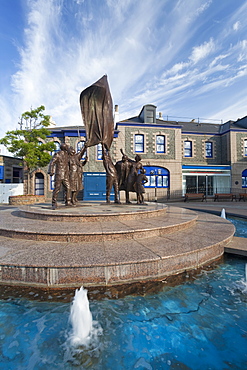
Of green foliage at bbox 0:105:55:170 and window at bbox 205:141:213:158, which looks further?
window at bbox 205:141:213:158

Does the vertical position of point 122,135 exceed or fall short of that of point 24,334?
it exceeds it

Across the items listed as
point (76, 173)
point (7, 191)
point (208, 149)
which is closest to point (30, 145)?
point (7, 191)

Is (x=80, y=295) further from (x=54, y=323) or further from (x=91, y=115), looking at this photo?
(x=91, y=115)

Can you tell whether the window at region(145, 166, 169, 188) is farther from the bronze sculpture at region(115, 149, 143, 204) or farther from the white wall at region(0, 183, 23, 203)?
the white wall at region(0, 183, 23, 203)

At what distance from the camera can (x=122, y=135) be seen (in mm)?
23516

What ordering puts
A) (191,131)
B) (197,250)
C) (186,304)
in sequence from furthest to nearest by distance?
(191,131) → (197,250) → (186,304)

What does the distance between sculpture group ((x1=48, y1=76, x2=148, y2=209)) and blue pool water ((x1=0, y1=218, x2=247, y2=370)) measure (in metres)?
5.42

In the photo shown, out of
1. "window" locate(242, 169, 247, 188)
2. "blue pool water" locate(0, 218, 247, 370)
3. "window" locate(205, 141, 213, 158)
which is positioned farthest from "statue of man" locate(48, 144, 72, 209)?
"window" locate(242, 169, 247, 188)

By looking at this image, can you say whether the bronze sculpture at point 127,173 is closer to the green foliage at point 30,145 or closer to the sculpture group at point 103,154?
the sculpture group at point 103,154

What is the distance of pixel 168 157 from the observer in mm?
24062

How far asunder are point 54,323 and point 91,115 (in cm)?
852

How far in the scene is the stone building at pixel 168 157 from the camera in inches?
903

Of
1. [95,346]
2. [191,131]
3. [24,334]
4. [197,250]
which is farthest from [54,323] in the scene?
[191,131]

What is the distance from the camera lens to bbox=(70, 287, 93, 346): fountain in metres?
2.22
